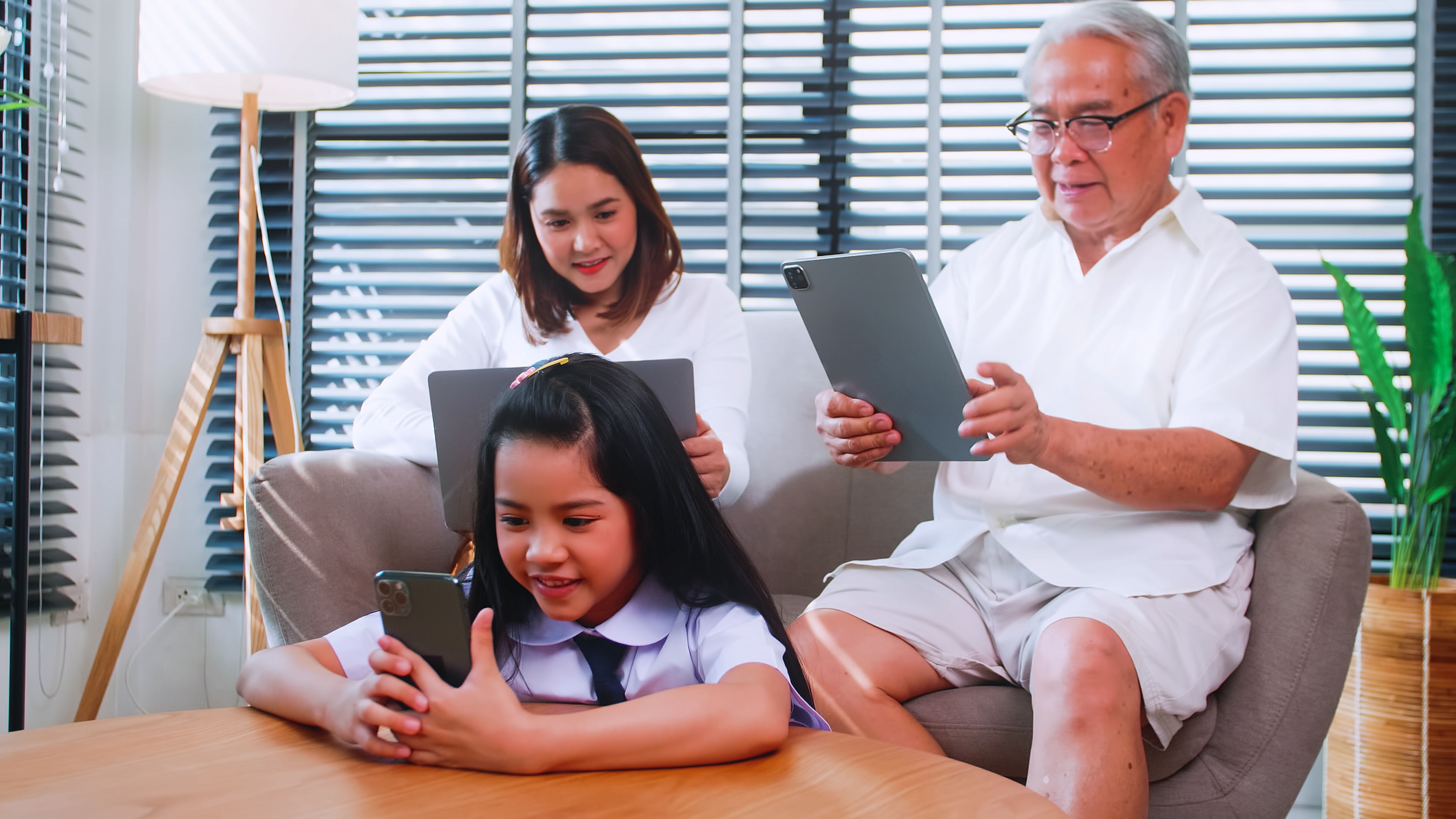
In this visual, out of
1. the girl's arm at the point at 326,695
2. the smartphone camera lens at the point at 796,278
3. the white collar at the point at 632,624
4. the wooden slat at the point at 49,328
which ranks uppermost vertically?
the smartphone camera lens at the point at 796,278

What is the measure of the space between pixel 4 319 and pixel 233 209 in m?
1.09

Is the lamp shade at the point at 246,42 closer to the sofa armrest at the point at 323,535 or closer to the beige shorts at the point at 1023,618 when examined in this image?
the sofa armrest at the point at 323,535

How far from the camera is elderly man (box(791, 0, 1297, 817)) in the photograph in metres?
1.23

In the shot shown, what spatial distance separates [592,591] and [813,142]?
1.87 metres

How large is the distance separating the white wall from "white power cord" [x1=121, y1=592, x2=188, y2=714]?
0.01 meters

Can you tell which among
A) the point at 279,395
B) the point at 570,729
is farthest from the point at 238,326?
the point at 570,729

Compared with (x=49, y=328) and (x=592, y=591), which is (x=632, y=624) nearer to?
(x=592, y=591)

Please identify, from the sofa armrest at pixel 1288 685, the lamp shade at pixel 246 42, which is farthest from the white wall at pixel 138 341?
the sofa armrest at pixel 1288 685

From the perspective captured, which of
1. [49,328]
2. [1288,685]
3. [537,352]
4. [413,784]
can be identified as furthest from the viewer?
[537,352]

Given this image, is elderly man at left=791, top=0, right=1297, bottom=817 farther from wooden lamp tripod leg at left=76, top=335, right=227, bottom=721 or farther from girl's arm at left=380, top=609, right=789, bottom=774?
wooden lamp tripod leg at left=76, top=335, right=227, bottom=721

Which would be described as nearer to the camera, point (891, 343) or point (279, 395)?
point (891, 343)

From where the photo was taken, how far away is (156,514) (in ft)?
7.40

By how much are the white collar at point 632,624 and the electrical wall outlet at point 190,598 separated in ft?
6.54

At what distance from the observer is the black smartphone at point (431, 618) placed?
80 centimetres
